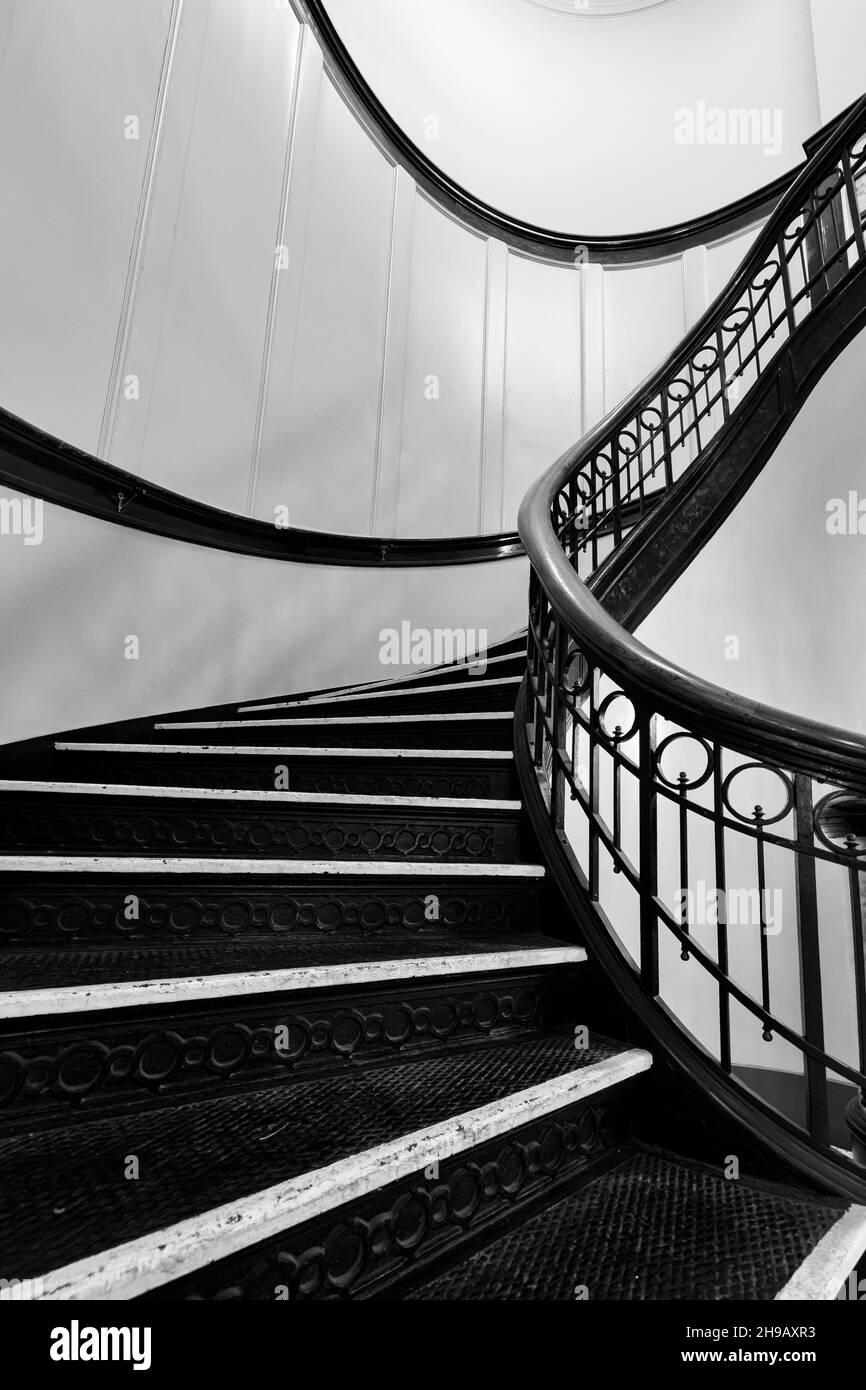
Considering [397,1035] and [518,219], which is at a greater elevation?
[518,219]

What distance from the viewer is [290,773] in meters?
1.92

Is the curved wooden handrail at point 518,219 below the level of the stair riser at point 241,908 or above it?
above

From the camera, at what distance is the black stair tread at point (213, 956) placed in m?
0.99

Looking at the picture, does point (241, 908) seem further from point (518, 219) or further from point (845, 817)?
point (518, 219)

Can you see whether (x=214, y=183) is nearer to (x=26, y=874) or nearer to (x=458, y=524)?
(x=458, y=524)

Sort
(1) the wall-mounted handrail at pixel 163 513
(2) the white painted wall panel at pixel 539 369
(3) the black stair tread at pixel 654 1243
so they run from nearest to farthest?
(3) the black stair tread at pixel 654 1243 < (1) the wall-mounted handrail at pixel 163 513 < (2) the white painted wall panel at pixel 539 369

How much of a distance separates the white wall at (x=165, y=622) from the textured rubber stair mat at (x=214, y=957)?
104 cm

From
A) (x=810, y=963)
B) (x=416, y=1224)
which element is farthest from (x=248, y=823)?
(x=810, y=963)

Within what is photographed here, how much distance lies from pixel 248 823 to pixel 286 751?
15.8 inches

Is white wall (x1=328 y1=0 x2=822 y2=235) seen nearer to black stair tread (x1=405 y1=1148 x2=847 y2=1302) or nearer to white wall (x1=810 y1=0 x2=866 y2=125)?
white wall (x1=810 y1=0 x2=866 y2=125)

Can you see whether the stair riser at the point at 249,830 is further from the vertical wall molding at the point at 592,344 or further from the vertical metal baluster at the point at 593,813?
the vertical wall molding at the point at 592,344

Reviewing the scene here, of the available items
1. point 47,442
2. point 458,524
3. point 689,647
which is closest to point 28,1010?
point 47,442

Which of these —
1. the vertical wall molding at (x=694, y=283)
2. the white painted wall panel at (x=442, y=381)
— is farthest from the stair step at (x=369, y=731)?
the vertical wall molding at (x=694, y=283)

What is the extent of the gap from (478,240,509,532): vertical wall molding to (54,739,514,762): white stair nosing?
2465 mm
